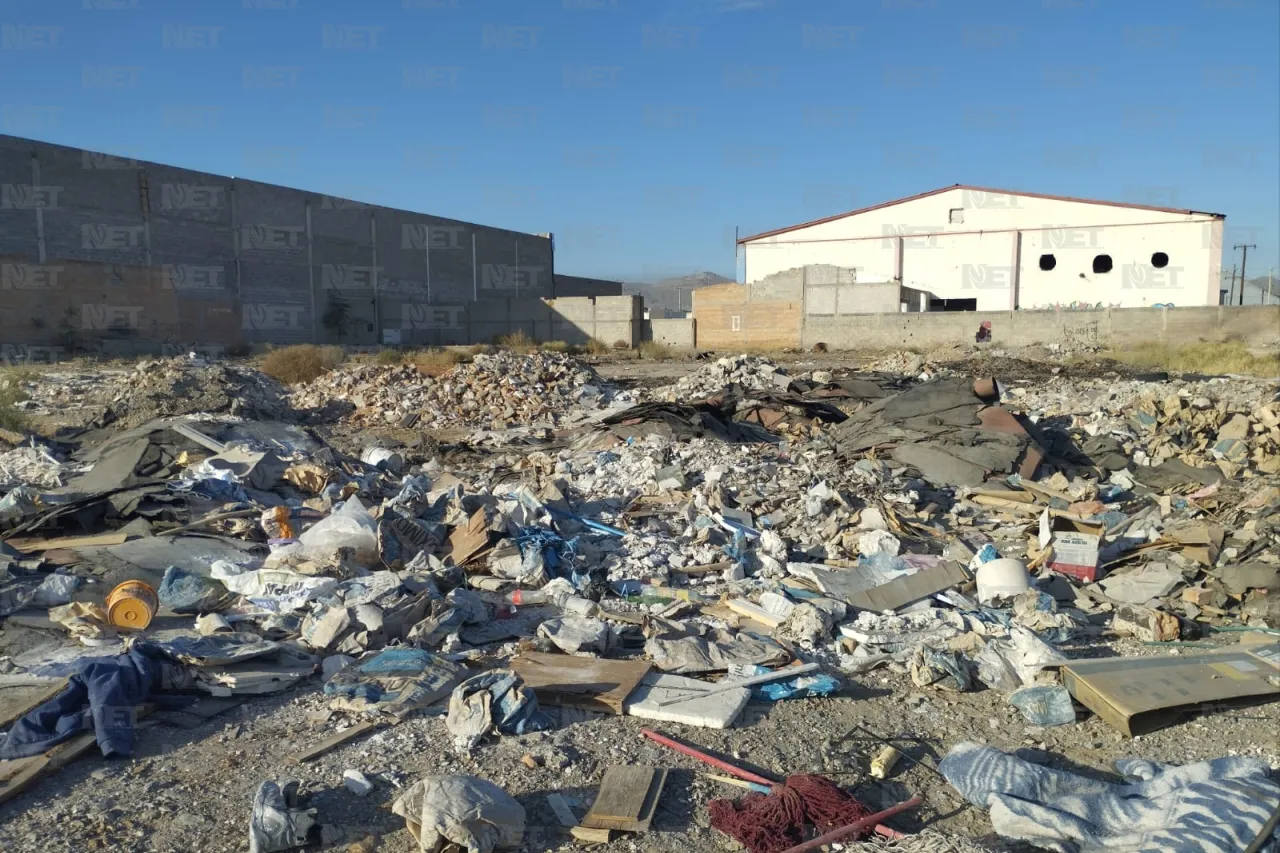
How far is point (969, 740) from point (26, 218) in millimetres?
30979

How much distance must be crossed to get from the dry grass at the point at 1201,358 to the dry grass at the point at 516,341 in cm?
2002

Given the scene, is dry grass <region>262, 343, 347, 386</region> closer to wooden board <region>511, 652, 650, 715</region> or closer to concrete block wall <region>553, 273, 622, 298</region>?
wooden board <region>511, 652, 650, 715</region>

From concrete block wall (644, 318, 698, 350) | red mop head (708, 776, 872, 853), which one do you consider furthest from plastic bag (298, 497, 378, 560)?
concrete block wall (644, 318, 698, 350)

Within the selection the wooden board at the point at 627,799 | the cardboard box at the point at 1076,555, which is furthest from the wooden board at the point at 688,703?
the cardboard box at the point at 1076,555

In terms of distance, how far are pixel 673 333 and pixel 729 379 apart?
19.2 m

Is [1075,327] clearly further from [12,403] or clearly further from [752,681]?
[12,403]

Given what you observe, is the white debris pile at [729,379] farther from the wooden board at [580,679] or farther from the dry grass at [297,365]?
the wooden board at [580,679]

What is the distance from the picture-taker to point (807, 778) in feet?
11.4

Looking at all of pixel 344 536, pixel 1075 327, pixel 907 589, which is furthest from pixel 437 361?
pixel 1075 327

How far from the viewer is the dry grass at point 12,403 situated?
1159 centimetres

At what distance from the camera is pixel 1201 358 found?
2217 cm

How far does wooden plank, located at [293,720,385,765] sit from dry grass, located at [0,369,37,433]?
33.0ft

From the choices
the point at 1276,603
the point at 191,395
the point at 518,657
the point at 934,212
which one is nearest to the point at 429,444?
the point at 191,395

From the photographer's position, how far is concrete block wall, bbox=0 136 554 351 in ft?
84.2
